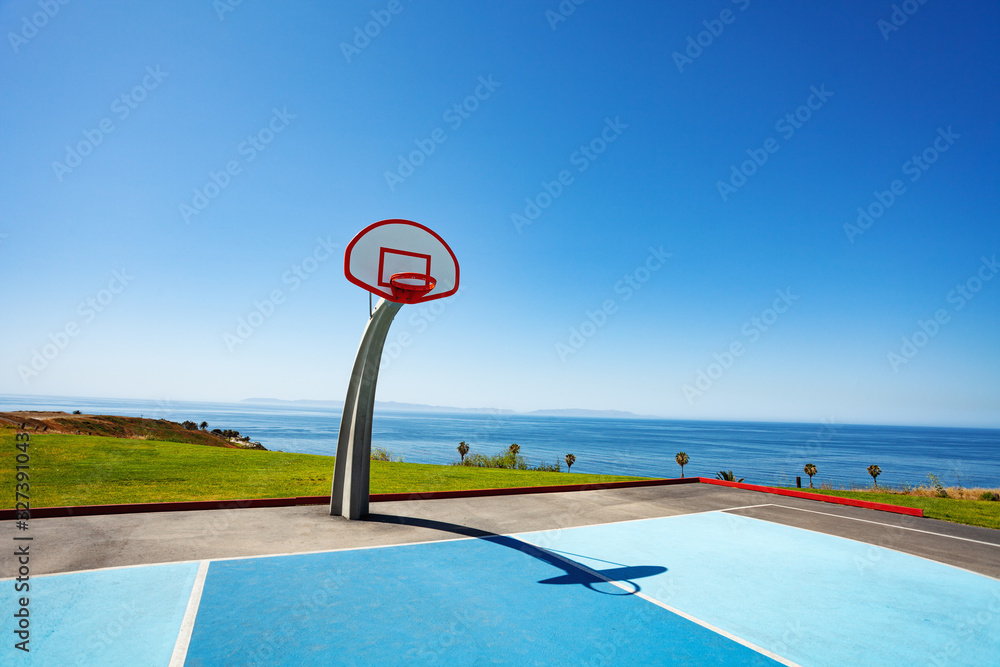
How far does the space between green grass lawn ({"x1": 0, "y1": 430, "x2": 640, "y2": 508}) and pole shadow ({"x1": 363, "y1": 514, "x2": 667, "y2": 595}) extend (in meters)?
4.39

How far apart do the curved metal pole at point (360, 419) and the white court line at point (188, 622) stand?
334 centimetres

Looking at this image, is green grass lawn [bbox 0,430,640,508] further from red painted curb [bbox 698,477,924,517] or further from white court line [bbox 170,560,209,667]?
white court line [bbox 170,560,209,667]

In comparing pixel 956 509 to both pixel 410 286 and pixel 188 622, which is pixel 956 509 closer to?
pixel 410 286

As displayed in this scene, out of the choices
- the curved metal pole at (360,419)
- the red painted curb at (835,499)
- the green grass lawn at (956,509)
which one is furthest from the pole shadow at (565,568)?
the green grass lawn at (956,509)

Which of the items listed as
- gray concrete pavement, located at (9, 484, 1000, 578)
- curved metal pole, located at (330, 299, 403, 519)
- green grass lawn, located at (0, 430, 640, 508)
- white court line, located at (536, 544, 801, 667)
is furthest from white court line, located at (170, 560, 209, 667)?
green grass lawn, located at (0, 430, 640, 508)

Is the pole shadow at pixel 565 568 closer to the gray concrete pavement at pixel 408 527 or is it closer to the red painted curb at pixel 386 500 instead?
the gray concrete pavement at pixel 408 527

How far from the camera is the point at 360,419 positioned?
9898 mm

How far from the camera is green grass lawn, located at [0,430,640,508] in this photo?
1153 cm

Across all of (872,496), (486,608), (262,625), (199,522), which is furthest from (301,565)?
(872,496)

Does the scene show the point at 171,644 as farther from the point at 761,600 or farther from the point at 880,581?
the point at 880,581

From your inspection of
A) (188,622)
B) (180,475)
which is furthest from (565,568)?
(180,475)

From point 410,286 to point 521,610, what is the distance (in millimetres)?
6049

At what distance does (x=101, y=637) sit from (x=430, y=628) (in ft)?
10.7

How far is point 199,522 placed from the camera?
9.25 metres
